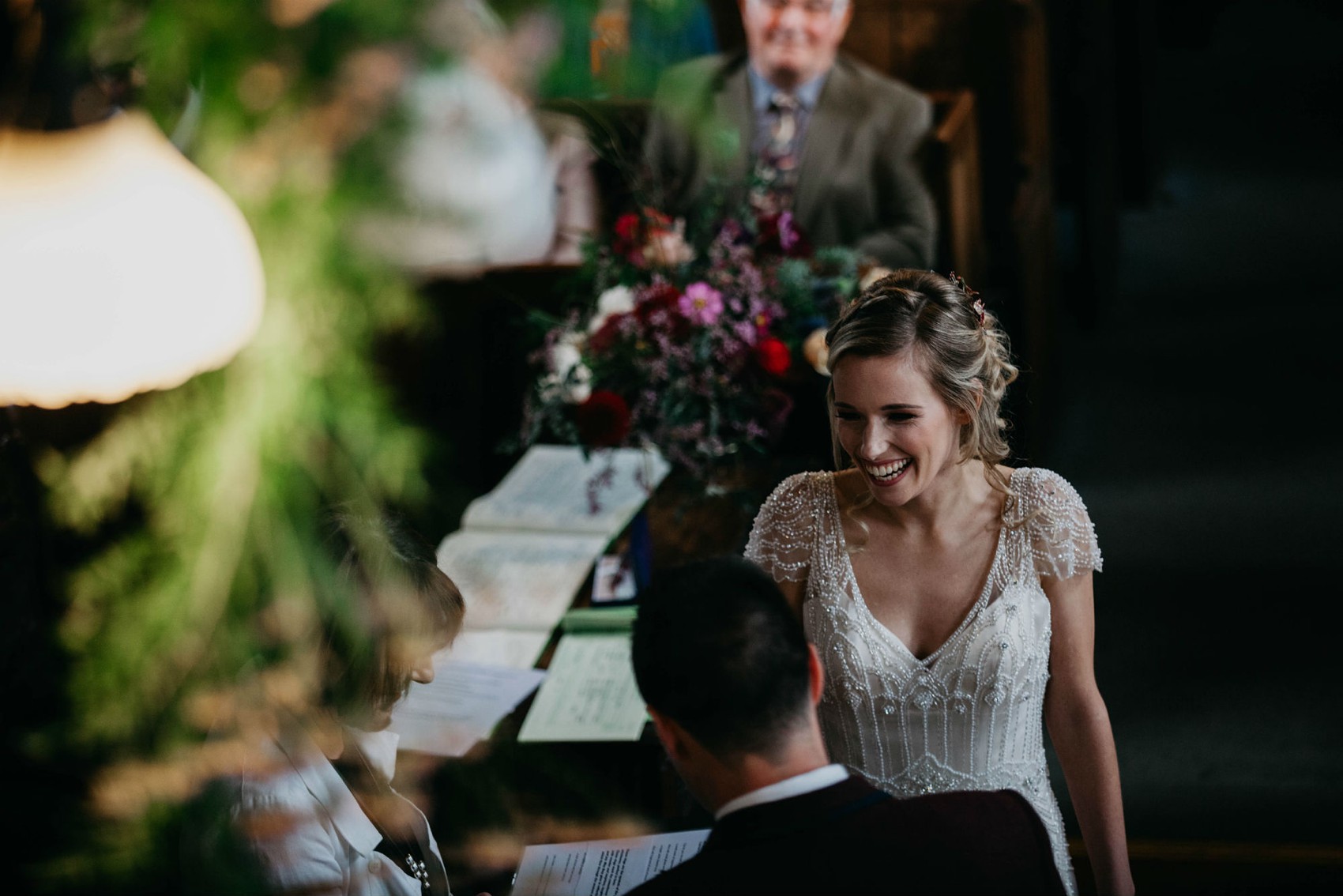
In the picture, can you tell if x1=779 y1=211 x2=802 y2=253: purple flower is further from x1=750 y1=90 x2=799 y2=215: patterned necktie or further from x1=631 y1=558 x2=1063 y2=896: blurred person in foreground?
x1=750 y1=90 x2=799 y2=215: patterned necktie

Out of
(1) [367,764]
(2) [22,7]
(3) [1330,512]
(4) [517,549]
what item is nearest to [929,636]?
(1) [367,764]

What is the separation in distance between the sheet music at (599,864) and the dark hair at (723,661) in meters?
0.44

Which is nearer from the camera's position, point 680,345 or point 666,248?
point 680,345

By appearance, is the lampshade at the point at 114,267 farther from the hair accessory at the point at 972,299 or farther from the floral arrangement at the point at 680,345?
the floral arrangement at the point at 680,345

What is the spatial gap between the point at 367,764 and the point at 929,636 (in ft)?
2.62

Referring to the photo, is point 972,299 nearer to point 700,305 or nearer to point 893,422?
point 893,422

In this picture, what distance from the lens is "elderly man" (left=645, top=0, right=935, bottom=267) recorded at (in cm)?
402

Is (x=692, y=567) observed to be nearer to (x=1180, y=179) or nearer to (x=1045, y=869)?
(x=1045, y=869)

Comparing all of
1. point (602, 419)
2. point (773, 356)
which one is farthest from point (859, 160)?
point (602, 419)

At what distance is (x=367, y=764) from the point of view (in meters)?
1.42

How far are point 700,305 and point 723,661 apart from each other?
108 cm

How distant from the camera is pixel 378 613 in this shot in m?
1.45

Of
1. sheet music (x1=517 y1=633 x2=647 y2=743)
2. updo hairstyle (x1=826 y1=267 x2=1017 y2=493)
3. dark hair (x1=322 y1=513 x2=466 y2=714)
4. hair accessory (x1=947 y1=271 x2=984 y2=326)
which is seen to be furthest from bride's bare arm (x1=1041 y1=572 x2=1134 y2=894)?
dark hair (x1=322 y1=513 x2=466 y2=714)

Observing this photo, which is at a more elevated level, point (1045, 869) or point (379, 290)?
point (379, 290)
